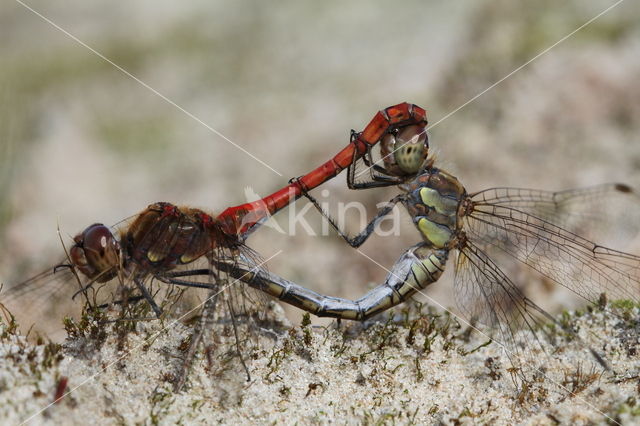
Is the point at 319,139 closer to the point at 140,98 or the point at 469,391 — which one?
the point at 140,98

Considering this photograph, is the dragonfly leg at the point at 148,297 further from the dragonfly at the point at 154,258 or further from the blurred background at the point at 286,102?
the blurred background at the point at 286,102

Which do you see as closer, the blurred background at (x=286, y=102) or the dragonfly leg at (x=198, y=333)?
the dragonfly leg at (x=198, y=333)

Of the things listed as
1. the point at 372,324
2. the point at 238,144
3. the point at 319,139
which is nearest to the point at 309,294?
the point at 372,324

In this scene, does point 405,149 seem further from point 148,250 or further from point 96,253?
point 96,253

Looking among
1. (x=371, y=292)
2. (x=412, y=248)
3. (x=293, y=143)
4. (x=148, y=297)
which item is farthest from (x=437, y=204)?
(x=293, y=143)

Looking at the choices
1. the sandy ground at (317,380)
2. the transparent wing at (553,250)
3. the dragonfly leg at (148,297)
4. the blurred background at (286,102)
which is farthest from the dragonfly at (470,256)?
the dragonfly leg at (148,297)

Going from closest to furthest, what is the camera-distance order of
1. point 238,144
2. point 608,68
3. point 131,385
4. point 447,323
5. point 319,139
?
point 131,385 → point 447,323 → point 608,68 → point 319,139 → point 238,144
